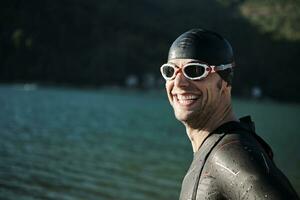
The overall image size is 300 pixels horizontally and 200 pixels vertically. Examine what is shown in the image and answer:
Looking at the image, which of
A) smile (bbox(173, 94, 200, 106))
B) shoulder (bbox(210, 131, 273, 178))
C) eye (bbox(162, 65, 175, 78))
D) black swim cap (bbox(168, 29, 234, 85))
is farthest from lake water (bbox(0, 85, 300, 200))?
shoulder (bbox(210, 131, 273, 178))

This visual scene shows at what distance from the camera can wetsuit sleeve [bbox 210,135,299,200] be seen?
2514mm

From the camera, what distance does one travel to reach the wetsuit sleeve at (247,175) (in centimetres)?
251

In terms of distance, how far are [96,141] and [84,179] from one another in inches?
636

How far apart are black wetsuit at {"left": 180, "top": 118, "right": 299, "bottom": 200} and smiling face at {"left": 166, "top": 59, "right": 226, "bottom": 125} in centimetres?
16

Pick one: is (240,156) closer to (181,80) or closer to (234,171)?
(234,171)

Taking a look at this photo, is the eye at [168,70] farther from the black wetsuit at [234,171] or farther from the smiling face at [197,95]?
the black wetsuit at [234,171]

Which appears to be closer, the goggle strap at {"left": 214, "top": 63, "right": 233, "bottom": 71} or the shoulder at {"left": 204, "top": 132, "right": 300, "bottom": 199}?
the shoulder at {"left": 204, "top": 132, "right": 300, "bottom": 199}

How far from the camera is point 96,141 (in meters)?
39.1

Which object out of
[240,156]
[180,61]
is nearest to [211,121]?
[180,61]

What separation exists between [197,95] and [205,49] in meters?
0.29

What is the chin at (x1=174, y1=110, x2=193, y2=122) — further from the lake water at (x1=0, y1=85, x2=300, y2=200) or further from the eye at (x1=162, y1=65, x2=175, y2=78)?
the lake water at (x1=0, y1=85, x2=300, y2=200)

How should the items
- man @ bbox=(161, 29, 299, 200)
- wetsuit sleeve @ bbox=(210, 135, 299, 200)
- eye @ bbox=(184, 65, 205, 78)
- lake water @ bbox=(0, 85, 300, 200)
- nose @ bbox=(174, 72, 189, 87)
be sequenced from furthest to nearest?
lake water @ bbox=(0, 85, 300, 200) < nose @ bbox=(174, 72, 189, 87) < eye @ bbox=(184, 65, 205, 78) < man @ bbox=(161, 29, 299, 200) < wetsuit sleeve @ bbox=(210, 135, 299, 200)

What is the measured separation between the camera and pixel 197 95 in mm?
3152

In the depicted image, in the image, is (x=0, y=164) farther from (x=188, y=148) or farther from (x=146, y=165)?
(x=188, y=148)
